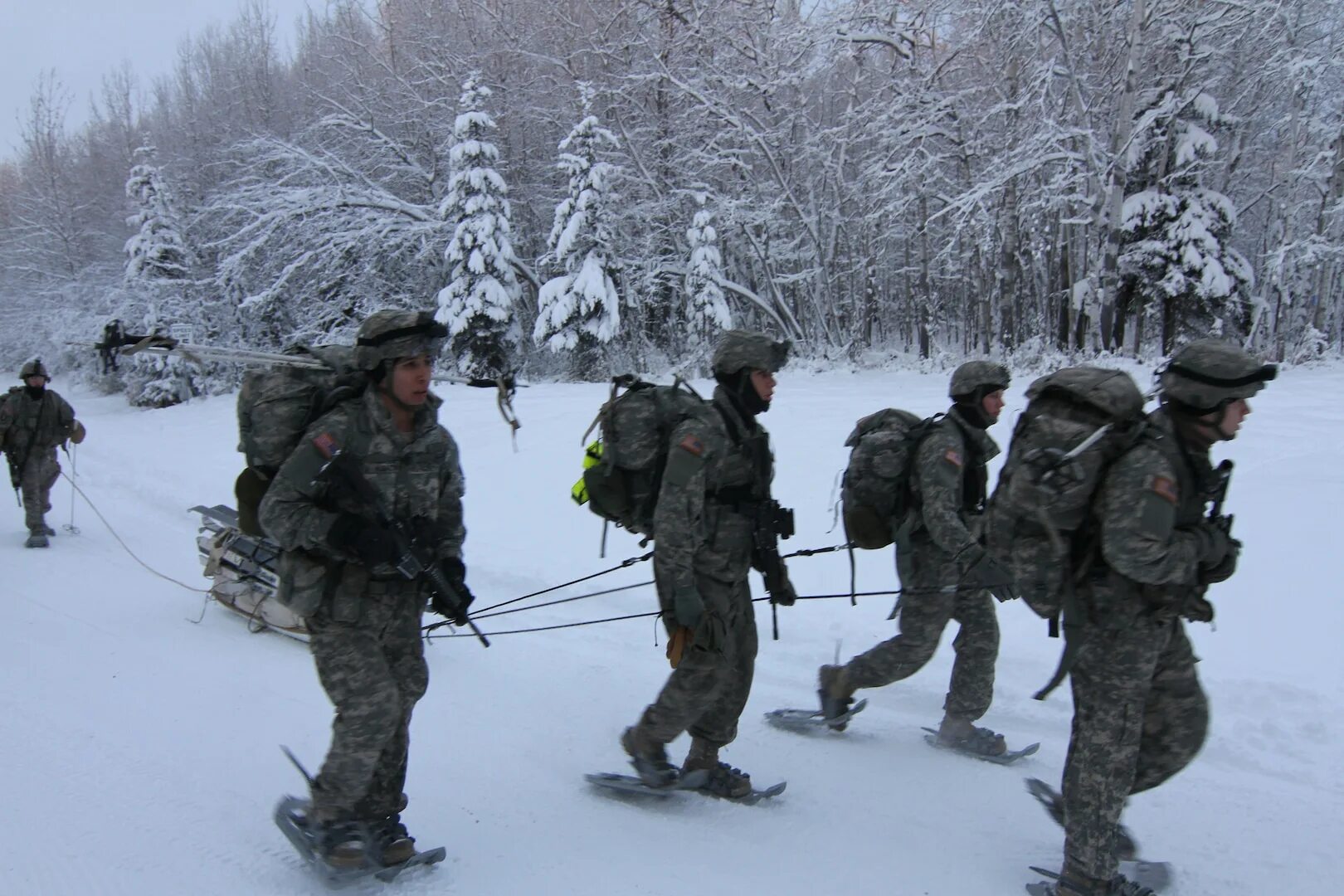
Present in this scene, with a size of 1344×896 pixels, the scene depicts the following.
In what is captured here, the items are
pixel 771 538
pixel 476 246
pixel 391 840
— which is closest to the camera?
pixel 391 840

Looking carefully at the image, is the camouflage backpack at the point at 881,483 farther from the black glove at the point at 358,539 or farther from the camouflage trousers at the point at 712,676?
the black glove at the point at 358,539

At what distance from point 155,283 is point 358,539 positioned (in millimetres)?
28023

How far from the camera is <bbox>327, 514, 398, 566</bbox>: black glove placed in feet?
10.5

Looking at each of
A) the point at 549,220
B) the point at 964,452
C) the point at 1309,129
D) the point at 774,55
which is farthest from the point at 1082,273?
the point at 964,452

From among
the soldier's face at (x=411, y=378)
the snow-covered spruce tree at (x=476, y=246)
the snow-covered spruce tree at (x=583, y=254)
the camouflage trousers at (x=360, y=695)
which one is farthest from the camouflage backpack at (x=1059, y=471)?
the snow-covered spruce tree at (x=476, y=246)

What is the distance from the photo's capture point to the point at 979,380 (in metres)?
4.54

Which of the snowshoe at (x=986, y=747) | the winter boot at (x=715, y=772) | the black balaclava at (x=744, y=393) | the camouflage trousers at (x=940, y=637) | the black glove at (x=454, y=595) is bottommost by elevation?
the snowshoe at (x=986, y=747)

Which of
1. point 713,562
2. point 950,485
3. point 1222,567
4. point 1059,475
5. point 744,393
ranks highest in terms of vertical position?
point 744,393

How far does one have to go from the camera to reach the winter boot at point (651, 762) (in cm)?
421

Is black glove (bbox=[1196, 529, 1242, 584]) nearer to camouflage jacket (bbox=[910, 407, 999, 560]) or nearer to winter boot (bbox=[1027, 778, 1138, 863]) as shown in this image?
winter boot (bbox=[1027, 778, 1138, 863])

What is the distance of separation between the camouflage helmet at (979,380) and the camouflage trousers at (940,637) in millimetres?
859

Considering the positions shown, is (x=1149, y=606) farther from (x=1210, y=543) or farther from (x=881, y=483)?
(x=881, y=483)

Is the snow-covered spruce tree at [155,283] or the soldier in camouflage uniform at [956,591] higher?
the snow-covered spruce tree at [155,283]

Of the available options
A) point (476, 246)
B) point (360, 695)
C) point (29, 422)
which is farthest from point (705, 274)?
point (360, 695)
